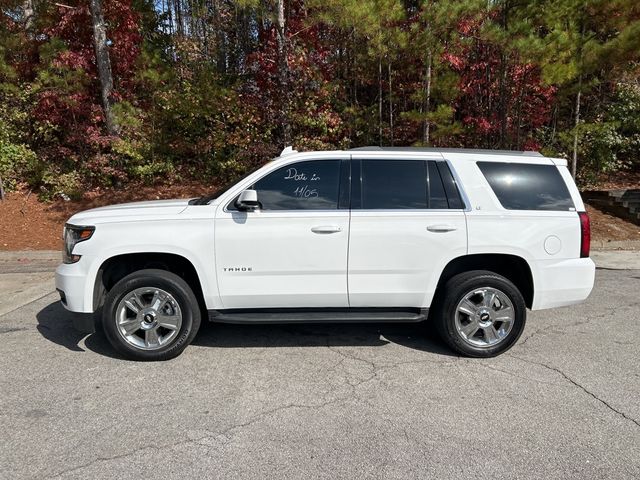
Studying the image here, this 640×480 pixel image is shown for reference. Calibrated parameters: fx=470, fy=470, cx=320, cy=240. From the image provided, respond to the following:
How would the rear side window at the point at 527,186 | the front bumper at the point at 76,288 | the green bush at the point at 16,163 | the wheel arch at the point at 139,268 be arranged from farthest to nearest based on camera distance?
the green bush at the point at 16,163
the rear side window at the point at 527,186
the wheel arch at the point at 139,268
the front bumper at the point at 76,288

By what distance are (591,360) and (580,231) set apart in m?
1.15

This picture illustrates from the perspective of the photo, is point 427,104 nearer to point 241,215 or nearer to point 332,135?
point 332,135

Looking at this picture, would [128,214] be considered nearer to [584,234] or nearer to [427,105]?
[584,234]

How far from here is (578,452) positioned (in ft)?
9.27

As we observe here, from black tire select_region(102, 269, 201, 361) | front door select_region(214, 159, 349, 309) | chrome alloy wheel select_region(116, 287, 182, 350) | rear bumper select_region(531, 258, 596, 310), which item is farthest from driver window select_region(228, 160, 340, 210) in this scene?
rear bumper select_region(531, 258, 596, 310)

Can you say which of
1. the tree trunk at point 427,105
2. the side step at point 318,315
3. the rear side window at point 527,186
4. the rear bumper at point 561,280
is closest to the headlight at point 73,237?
the side step at point 318,315

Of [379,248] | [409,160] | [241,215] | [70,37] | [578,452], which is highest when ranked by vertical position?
[70,37]

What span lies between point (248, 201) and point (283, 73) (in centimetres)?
825

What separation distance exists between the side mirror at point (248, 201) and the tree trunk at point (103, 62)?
32.2ft

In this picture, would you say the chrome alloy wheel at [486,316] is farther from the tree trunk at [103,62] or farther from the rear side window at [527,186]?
the tree trunk at [103,62]

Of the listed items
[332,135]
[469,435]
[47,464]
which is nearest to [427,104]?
[332,135]

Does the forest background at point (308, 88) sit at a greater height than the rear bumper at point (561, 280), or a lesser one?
greater

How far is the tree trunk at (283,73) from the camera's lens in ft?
35.6

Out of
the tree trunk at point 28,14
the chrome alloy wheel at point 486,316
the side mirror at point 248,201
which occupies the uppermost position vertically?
the tree trunk at point 28,14
